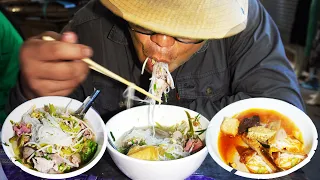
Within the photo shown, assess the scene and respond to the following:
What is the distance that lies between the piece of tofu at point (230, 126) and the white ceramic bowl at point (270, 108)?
0.02 metres

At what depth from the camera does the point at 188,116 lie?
176 cm

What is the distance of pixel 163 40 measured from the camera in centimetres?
159

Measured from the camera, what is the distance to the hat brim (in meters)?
1.44

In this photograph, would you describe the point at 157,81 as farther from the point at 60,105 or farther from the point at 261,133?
the point at 261,133

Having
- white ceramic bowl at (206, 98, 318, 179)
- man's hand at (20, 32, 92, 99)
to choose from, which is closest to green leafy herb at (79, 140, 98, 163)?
man's hand at (20, 32, 92, 99)

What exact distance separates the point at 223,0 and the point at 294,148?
2.20 feet

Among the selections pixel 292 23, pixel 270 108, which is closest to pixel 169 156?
pixel 270 108

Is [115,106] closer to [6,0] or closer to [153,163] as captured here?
[153,163]

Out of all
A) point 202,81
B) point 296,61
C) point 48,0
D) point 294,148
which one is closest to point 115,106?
point 202,81

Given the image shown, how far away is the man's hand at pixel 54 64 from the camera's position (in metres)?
1.40

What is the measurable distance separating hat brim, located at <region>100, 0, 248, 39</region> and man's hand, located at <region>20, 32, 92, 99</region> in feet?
0.78

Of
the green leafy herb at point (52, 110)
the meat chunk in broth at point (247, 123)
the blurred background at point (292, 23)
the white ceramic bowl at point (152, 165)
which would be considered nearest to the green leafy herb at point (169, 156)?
the white ceramic bowl at point (152, 165)

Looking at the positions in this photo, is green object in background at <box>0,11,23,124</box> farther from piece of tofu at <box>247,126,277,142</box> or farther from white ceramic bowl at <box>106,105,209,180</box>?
piece of tofu at <box>247,126,277,142</box>

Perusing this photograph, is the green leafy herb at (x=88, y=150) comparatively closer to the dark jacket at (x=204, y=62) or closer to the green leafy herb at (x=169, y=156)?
the green leafy herb at (x=169, y=156)
